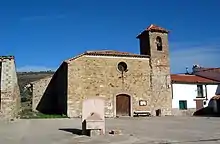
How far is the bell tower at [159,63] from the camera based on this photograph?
104 feet

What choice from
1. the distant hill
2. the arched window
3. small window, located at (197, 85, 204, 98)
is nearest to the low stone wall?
small window, located at (197, 85, 204, 98)

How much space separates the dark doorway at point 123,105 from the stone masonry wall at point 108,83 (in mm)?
424

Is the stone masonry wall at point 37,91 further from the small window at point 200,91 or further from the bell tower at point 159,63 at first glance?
the small window at point 200,91

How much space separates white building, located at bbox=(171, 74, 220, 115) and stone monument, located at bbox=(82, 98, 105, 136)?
20.9 m

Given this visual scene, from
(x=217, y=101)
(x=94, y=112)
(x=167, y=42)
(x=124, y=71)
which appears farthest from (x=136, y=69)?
(x=94, y=112)

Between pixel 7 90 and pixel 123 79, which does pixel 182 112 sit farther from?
pixel 7 90

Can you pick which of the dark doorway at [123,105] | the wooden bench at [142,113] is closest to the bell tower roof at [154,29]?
the dark doorway at [123,105]

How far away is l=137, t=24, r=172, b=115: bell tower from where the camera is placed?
104 ft

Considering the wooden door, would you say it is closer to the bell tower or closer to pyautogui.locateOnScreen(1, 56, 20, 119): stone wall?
the bell tower

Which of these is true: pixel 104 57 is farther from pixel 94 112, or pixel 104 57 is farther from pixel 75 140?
pixel 75 140

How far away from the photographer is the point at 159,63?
1273 inches

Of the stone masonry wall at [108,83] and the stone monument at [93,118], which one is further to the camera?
the stone masonry wall at [108,83]

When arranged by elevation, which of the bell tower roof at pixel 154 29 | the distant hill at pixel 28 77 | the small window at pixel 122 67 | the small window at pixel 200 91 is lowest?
the small window at pixel 200 91

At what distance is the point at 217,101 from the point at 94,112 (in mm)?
26072
